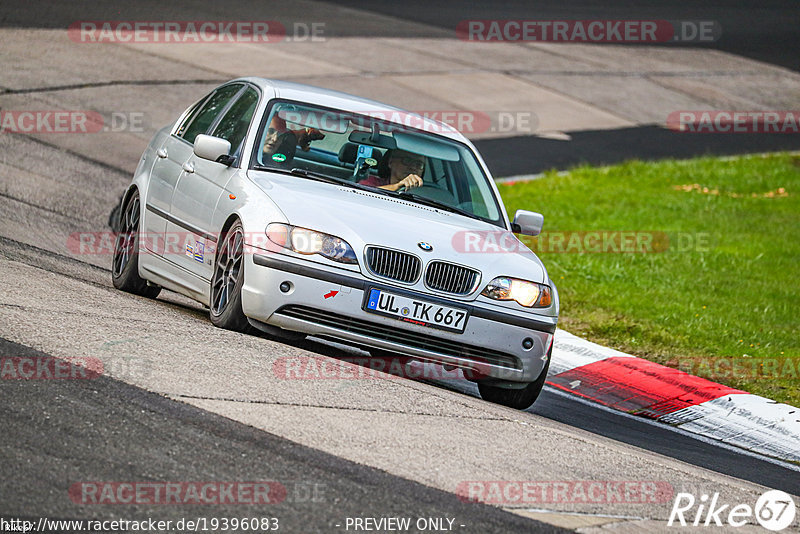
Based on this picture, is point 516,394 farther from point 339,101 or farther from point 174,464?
point 174,464

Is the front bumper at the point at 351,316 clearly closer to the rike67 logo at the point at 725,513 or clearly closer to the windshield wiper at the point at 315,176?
the windshield wiper at the point at 315,176

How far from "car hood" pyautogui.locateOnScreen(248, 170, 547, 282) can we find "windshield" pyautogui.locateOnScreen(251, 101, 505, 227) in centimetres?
25

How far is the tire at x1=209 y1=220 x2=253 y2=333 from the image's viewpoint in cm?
720

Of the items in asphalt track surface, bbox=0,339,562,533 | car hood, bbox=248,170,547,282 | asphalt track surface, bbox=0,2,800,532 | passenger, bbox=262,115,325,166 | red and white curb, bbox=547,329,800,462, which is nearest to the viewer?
asphalt track surface, bbox=0,339,562,533

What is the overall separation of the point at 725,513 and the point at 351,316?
2.39m

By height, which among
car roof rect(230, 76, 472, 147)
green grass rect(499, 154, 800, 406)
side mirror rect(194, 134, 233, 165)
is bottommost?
green grass rect(499, 154, 800, 406)

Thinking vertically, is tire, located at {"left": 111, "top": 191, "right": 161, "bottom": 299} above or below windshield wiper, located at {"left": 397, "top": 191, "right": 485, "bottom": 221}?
below

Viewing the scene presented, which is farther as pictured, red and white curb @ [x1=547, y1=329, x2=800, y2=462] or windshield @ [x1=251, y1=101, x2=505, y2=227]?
red and white curb @ [x1=547, y1=329, x2=800, y2=462]

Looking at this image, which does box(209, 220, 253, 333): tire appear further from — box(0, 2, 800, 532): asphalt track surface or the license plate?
the license plate

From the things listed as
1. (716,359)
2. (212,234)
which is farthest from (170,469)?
(716,359)

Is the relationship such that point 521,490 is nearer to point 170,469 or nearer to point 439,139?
point 170,469

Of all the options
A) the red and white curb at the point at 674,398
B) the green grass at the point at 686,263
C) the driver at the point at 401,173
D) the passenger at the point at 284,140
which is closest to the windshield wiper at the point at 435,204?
the driver at the point at 401,173

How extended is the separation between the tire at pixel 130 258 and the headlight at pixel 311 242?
2178mm

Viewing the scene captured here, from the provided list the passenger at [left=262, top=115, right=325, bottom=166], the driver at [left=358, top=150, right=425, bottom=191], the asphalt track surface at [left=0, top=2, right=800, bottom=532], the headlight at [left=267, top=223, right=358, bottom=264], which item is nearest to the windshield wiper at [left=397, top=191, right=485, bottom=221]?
the driver at [left=358, top=150, right=425, bottom=191]
